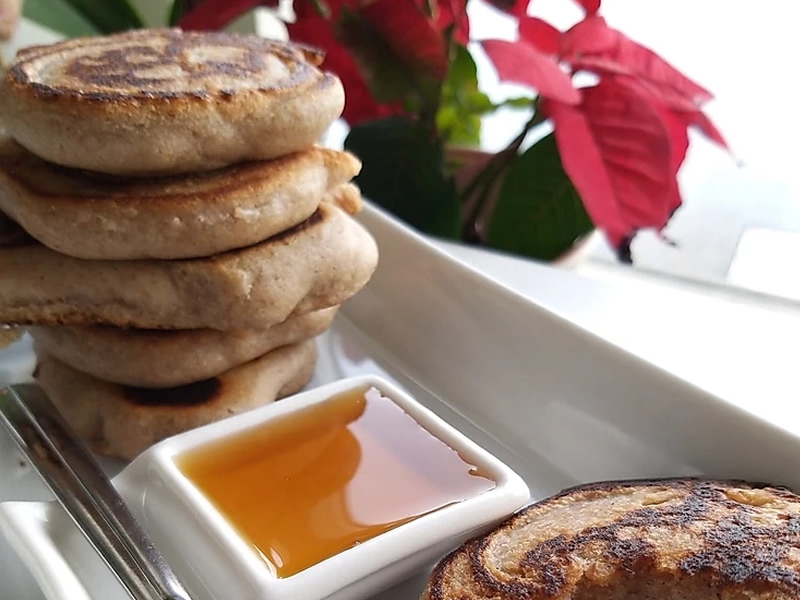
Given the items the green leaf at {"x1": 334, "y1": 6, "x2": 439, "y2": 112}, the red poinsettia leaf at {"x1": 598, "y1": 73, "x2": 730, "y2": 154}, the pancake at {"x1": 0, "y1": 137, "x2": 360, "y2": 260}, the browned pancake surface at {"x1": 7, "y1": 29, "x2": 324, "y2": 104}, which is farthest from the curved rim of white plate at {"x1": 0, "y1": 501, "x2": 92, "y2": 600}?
the red poinsettia leaf at {"x1": 598, "y1": 73, "x2": 730, "y2": 154}

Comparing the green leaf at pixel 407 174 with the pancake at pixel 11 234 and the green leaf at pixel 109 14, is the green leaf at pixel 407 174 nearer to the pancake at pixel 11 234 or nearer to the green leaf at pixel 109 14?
the green leaf at pixel 109 14

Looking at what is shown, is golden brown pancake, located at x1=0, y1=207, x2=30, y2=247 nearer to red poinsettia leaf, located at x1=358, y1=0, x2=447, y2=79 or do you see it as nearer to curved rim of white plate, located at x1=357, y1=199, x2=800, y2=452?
curved rim of white plate, located at x1=357, y1=199, x2=800, y2=452

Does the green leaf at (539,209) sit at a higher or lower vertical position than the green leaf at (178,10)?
lower

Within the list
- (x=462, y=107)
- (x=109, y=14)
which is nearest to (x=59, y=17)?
(x=109, y=14)

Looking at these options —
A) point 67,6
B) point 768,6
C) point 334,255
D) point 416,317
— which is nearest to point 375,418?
point 334,255

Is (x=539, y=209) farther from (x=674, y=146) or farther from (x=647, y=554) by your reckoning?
(x=647, y=554)

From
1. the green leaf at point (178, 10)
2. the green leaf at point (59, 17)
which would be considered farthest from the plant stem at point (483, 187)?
the green leaf at point (59, 17)
